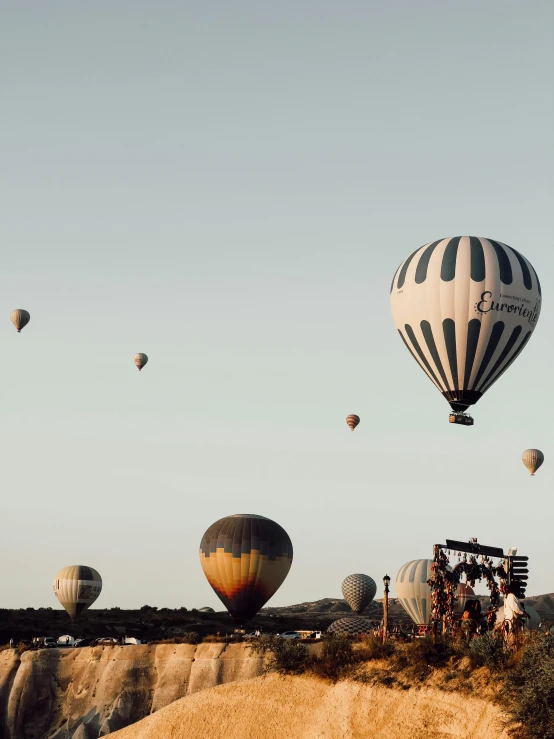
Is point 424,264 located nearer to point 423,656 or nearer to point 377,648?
point 377,648

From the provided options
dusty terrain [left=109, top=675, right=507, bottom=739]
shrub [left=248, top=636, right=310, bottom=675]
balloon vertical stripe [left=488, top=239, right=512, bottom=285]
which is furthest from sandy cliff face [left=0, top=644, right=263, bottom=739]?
shrub [left=248, top=636, right=310, bottom=675]

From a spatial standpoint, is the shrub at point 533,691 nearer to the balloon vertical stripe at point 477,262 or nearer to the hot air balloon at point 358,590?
the balloon vertical stripe at point 477,262

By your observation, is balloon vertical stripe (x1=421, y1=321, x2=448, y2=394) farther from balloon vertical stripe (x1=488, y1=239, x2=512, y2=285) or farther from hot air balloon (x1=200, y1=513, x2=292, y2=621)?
hot air balloon (x1=200, y1=513, x2=292, y2=621)

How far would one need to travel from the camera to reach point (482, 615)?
31.2 meters

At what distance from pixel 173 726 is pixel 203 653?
33.5 m

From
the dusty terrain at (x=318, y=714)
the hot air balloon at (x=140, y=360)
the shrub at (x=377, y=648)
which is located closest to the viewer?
the dusty terrain at (x=318, y=714)

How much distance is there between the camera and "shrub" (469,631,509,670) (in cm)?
2838

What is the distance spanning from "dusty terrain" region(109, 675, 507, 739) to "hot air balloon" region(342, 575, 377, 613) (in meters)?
89.4

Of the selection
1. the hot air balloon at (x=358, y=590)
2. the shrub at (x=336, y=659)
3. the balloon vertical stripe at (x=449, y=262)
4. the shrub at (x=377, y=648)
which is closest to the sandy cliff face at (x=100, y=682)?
the balloon vertical stripe at (x=449, y=262)

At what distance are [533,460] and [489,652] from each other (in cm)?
5764

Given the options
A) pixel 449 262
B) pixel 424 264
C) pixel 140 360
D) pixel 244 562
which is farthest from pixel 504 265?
pixel 140 360

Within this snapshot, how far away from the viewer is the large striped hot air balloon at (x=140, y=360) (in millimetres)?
95188

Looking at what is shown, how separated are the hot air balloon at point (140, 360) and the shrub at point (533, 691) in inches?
2783

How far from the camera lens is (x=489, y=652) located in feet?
93.9
